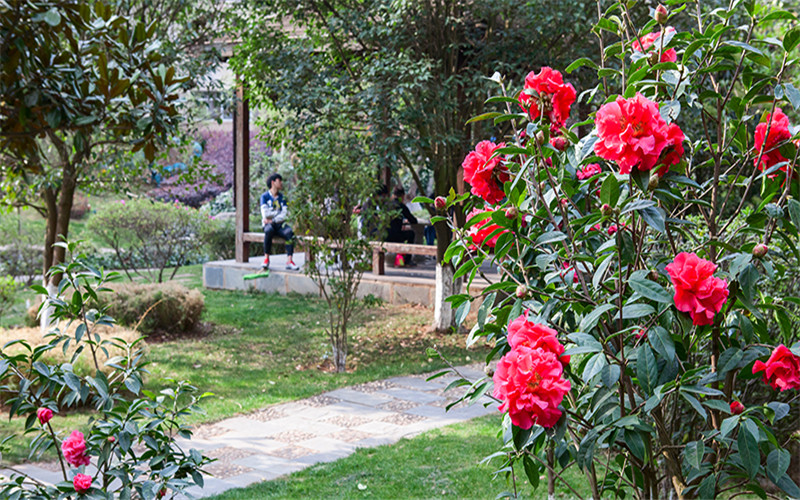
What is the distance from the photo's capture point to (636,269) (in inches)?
79.0

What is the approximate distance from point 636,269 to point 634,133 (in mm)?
464

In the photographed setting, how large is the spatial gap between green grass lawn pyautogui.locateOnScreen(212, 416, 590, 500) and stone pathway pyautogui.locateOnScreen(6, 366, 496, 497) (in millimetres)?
189

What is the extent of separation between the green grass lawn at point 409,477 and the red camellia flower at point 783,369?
2120 mm

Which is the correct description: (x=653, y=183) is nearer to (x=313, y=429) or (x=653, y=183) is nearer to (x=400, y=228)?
(x=313, y=429)

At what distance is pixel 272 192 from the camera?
12.0 meters

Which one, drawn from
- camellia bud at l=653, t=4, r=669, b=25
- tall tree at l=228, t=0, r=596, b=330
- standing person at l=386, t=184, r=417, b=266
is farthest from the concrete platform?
camellia bud at l=653, t=4, r=669, b=25

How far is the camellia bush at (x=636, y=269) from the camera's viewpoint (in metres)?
1.71

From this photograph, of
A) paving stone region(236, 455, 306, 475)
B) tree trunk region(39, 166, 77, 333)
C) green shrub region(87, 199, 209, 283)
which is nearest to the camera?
paving stone region(236, 455, 306, 475)

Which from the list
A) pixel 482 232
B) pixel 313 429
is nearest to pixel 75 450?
pixel 482 232

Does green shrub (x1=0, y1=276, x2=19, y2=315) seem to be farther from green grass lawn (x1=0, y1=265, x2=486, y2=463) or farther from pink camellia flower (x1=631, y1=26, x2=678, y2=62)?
pink camellia flower (x1=631, y1=26, x2=678, y2=62)

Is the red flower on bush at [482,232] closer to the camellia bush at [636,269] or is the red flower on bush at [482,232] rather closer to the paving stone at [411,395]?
the camellia bush at [636,269]

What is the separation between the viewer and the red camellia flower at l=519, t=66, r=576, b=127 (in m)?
2.17

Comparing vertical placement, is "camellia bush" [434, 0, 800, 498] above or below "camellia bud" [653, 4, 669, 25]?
below

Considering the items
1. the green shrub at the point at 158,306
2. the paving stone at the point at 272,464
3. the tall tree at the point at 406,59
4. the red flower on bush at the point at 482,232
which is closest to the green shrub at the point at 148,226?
the green shrub at the point at 158,306
